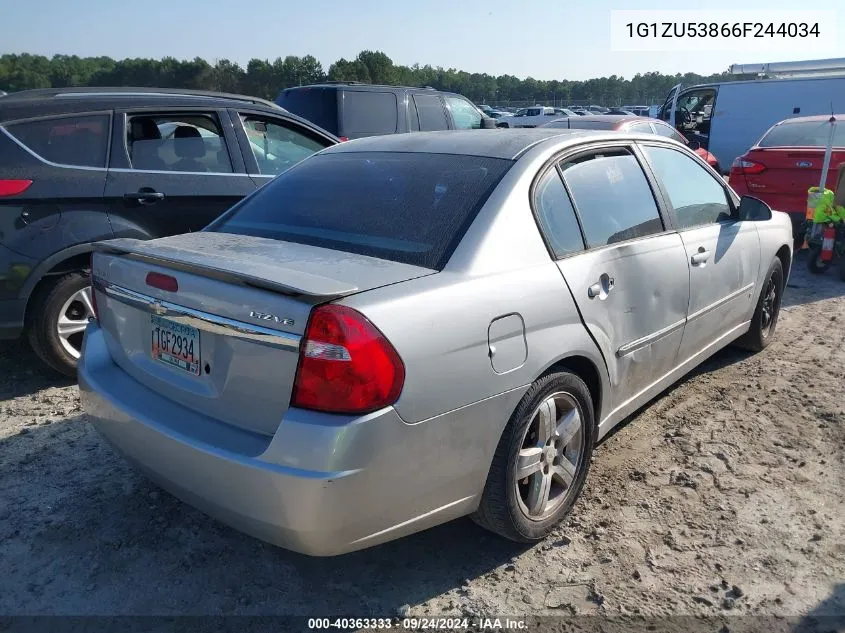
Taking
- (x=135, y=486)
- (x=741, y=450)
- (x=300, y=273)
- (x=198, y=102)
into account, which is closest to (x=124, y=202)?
(x=198, y=102)

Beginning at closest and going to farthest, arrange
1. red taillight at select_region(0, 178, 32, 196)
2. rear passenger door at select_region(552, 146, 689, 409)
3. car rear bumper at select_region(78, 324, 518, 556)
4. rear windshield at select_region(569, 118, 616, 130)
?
car rear bumper at select_region(78, 324, 518, 556) → rear passenger door at select_region(552, 146, 689, 409) → red taillight at select_region(0, 178, 32, 196) → rear windshield at select_region(569, 118, 616, 130)

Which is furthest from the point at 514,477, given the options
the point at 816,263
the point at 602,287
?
the point at 816,263

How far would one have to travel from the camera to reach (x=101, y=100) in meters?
4.67

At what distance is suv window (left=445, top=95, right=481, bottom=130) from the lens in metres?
10.6

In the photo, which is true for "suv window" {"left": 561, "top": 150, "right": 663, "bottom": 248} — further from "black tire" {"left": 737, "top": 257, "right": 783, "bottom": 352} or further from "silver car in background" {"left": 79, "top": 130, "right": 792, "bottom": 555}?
"black tire" {"left": 737, "top": 257, "right": 783, "bottom": 352}

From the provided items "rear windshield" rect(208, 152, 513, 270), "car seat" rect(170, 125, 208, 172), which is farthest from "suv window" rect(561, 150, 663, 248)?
"car seat" rect(170, 125, 208, 172)

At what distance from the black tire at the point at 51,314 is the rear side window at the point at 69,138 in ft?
2.40

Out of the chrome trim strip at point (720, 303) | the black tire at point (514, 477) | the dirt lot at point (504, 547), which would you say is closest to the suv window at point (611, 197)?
the chrome trim strip at point (720, 303)

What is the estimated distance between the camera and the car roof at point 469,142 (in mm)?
3172

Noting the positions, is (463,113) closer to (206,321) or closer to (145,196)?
(145,196)

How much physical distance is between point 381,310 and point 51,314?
302 cm

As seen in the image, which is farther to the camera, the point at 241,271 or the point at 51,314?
the point at 51,314

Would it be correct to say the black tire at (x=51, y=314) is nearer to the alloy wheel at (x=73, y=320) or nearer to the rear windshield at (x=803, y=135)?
the alloy wheel at (x=73, y=320)

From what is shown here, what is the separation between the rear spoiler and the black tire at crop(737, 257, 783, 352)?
3.74 m
